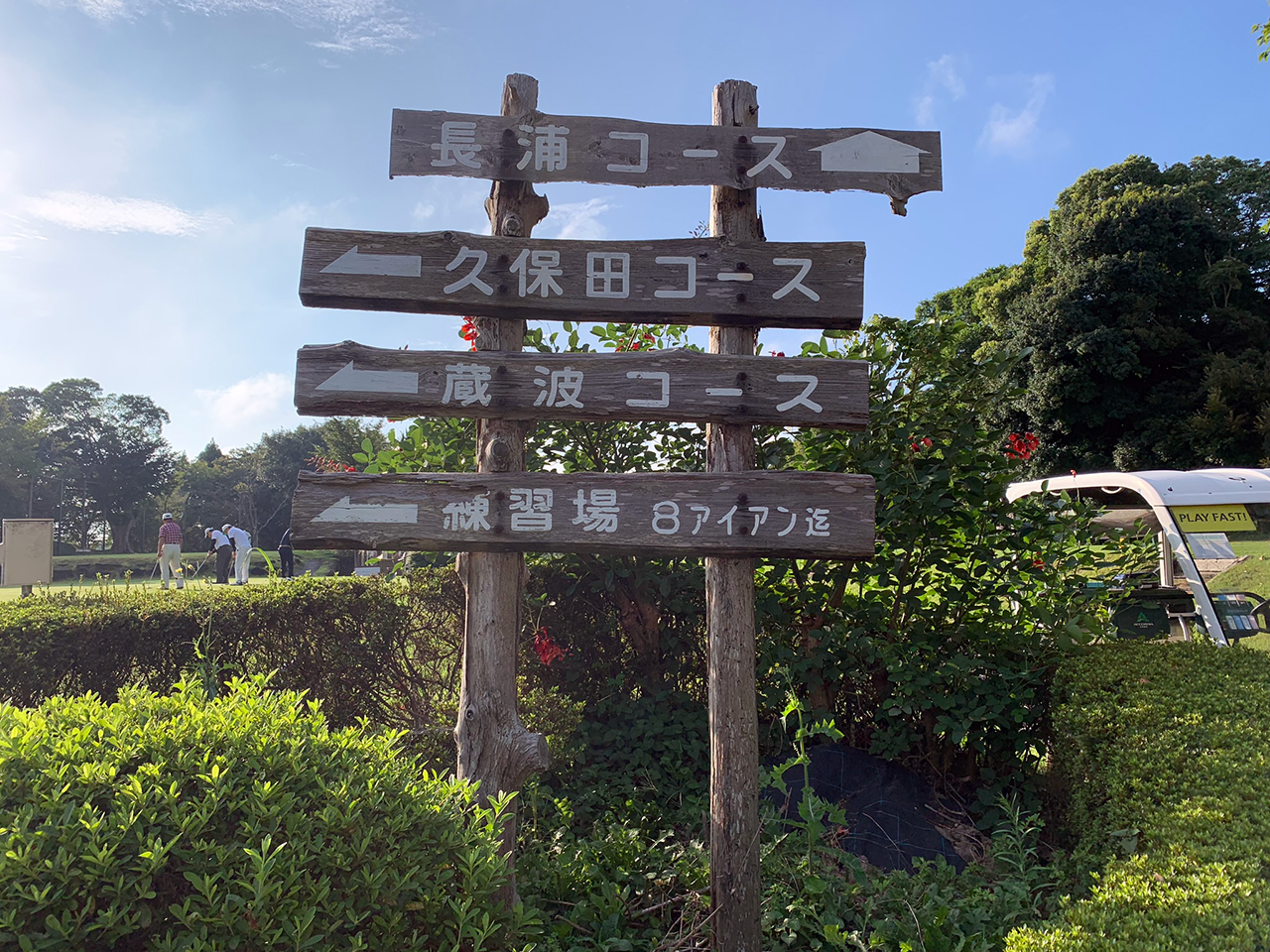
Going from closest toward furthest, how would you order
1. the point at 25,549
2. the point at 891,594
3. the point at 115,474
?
the point at 891,594, the point at 25,549, the point at 115,474

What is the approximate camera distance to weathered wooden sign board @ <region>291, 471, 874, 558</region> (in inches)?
138

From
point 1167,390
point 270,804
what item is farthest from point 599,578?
point 1167,390

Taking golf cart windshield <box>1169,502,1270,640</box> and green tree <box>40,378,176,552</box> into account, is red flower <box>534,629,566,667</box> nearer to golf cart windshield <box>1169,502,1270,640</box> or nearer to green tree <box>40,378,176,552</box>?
golf cart windshield <box>1169,502,1270,640</box>

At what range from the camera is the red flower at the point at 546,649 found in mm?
4980

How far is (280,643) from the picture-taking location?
5152 mm

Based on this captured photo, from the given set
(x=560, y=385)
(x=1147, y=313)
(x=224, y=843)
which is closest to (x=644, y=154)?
(x=560, y=385)

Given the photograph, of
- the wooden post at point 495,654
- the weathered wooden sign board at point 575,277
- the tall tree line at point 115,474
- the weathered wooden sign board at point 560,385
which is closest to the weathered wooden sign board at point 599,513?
the wooden post at point 495,654

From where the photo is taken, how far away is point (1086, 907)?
2582mm

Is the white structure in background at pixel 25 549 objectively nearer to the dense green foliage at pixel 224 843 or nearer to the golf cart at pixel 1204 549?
the dense green foliage at pixel 224 843

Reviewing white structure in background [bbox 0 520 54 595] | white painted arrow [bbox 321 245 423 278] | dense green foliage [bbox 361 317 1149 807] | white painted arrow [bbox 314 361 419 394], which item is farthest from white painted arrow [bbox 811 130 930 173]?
white structure in background [bbox 0 520 54 595]

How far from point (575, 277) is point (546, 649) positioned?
2392 mm

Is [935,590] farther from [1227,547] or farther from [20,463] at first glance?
[20,463]

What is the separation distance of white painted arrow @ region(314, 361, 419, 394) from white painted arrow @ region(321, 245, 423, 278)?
474 mm

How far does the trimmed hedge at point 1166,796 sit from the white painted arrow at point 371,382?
10.2ft
